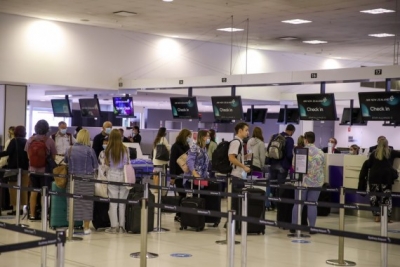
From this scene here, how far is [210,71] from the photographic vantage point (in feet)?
67.0

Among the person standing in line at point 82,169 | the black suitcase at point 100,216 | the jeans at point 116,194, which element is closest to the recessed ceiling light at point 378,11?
the jeans at point 116,194

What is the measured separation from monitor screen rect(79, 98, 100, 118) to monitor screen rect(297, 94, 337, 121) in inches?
269

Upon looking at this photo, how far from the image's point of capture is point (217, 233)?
12391mm

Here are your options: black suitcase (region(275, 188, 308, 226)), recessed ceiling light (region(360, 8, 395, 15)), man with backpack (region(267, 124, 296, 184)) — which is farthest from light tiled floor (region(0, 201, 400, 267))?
recessed ceiling light (region(360, 8, 395, 15))

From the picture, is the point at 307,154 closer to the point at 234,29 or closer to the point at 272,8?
the point at 272,8

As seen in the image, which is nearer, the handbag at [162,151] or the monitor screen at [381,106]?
the monitor screen at [381,106]

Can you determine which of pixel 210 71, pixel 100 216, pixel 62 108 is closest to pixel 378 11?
pixel 210 71

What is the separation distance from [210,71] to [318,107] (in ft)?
19.1

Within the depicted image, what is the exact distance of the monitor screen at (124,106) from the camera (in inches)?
787

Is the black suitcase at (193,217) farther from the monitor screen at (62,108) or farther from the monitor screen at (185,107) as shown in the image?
the monitor screen at (62,108)

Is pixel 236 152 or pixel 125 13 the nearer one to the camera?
pixel 236 152

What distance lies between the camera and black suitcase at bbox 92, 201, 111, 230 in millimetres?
12297

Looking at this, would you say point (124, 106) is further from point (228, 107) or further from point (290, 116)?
point (290, 116)

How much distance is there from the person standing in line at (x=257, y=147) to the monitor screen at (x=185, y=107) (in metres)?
2.55
